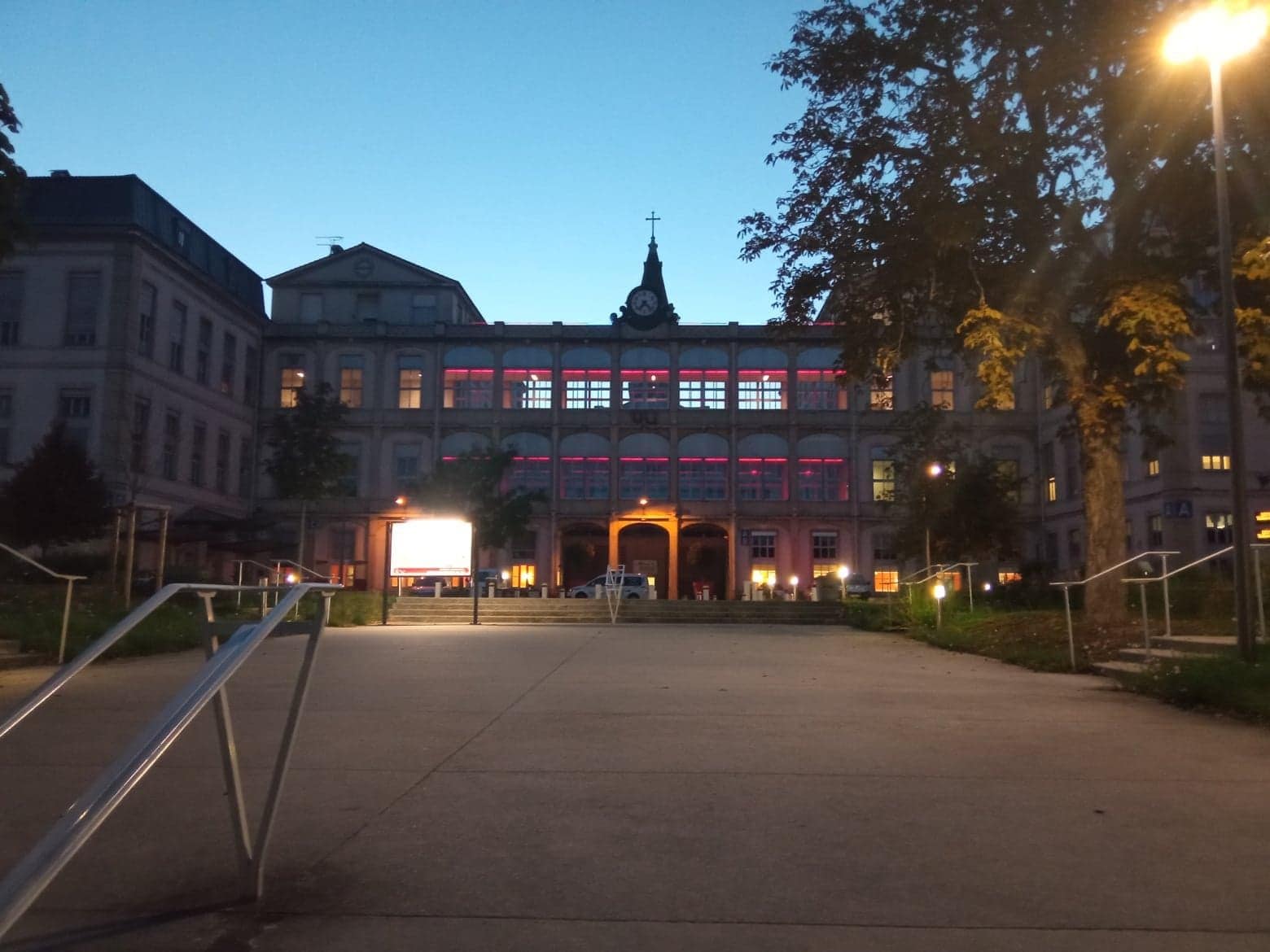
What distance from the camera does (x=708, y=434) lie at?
6181 cm

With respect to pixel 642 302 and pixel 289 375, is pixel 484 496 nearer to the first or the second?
pixel 642 302

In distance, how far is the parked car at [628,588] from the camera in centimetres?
5073

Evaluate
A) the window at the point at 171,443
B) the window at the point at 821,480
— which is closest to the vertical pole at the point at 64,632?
the window at the point at 171,443

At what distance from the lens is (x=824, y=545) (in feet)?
201

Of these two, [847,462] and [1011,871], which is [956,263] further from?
[847,462]

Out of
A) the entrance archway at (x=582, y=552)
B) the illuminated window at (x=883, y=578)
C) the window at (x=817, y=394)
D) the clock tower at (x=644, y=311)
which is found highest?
the clock tower at (x=644, y=311)

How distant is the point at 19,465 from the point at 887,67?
32.4 metres

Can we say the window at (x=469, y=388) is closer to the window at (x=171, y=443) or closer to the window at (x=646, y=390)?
the window at (x=646, y=390)

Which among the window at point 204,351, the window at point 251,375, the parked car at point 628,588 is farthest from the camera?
the window at point 251,375

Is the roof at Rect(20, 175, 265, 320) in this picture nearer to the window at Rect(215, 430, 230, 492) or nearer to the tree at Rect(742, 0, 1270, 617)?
the window at Rect(215, 430, 230, 492)

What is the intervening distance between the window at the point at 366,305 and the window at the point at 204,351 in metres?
9.58

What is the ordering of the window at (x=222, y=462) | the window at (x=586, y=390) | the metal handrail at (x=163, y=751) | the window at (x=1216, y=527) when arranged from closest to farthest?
the metal handrail at (x=163, y=751), the window at (x=1216, y=527), the window at (x=222, y=462), the window at (x=586, y=390)

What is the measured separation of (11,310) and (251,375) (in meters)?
14.1

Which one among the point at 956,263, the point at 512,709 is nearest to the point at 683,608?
the point at 956,263
